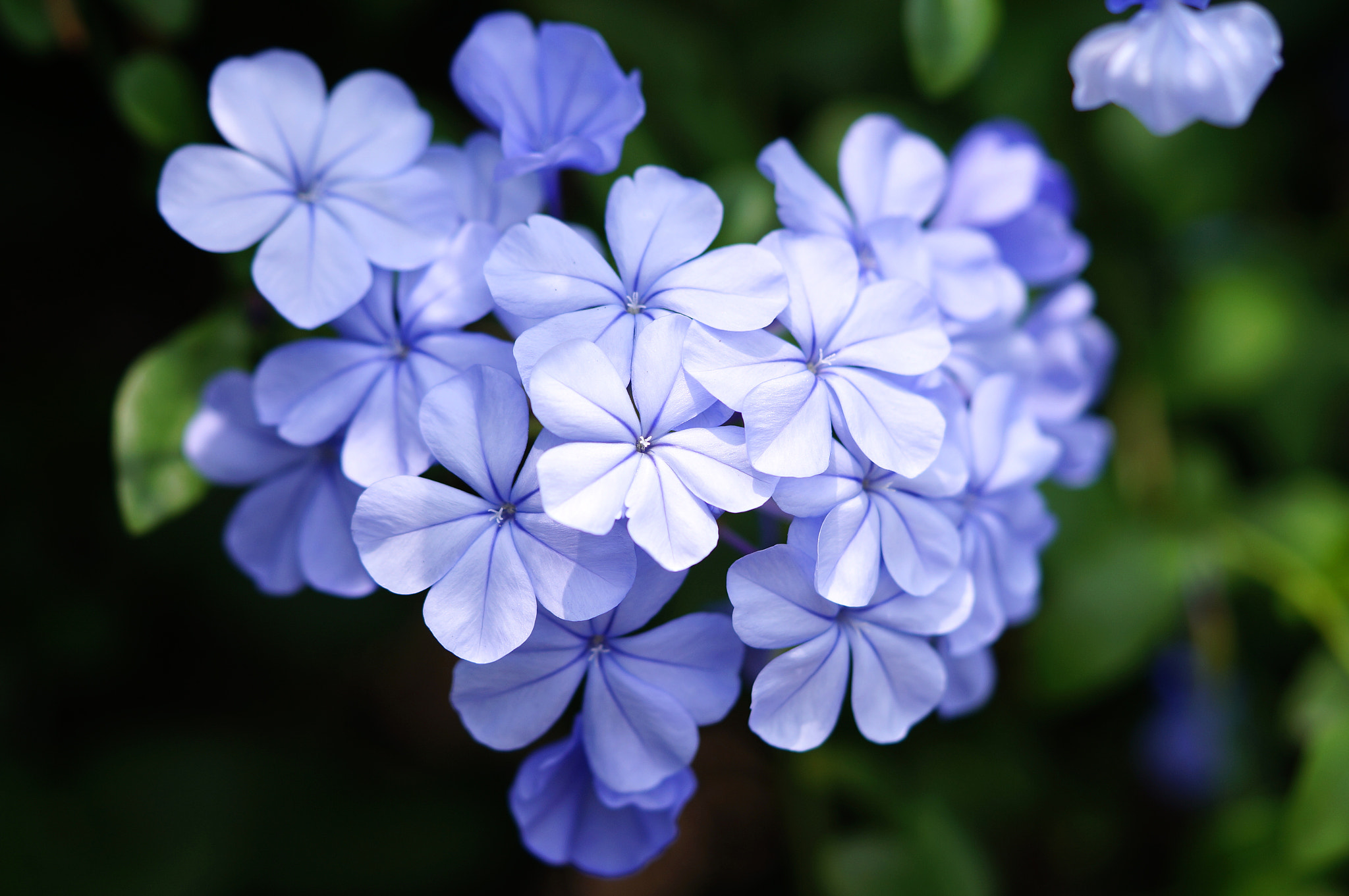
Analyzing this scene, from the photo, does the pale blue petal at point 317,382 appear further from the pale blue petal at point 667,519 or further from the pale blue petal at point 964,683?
the pale blue petal at point 964,683

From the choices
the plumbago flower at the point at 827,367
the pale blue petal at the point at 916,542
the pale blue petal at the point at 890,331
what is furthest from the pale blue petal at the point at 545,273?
the pale blue petal at the point at 916,542

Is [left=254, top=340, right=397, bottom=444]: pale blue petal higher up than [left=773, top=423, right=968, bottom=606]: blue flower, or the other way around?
[left=254, top=340, right=397, bottom=444]: pale blue petal

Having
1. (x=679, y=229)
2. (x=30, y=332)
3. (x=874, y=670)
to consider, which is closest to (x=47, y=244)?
(x=30, y=332)

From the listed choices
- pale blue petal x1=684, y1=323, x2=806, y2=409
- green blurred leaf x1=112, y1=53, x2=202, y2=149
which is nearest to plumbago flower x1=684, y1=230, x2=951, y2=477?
pale blue petal x1=684, y1=323, x2=806, y2=409

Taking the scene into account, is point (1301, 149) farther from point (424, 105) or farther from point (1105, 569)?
point (424, 105)

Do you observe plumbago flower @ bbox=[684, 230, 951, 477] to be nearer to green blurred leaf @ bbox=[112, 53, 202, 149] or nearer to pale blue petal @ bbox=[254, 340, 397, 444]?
pale blue petal @ bbox=[254, 340, 397, 444]

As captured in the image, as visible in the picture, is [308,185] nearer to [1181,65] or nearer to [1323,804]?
[1181,65]
